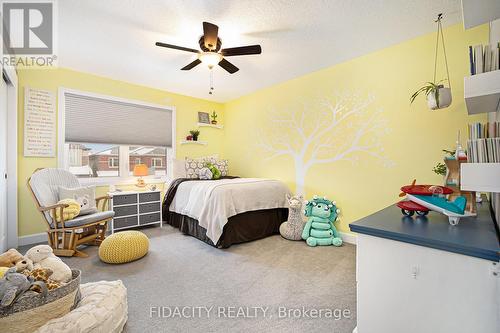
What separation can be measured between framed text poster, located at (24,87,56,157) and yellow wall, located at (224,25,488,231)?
11.0 ft

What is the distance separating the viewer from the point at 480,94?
1.00 m

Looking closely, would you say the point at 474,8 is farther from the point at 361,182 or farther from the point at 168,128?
the point at 168,128

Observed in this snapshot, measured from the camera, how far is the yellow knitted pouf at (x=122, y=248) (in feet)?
8.04

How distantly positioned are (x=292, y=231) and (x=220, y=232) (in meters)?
1.03

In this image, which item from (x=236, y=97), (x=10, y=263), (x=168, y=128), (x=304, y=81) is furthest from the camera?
(x=236, y=97)

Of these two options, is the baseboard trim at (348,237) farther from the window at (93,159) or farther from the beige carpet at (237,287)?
the window at (93,159)

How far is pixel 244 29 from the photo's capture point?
2492 mm

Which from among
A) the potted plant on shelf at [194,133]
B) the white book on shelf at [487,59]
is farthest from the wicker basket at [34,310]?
the potted plant on shelf at [194,133]

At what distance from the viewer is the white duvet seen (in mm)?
2977

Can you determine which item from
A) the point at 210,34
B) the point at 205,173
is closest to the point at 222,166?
the point at 205,173

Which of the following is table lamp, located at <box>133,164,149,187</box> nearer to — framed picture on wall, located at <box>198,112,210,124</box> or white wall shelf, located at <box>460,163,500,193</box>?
framed picture on wall, located at <box>198,112,210,124</box>

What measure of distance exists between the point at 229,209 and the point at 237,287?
111 centimetres

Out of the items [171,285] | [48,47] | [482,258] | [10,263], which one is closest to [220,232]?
[171,285]
